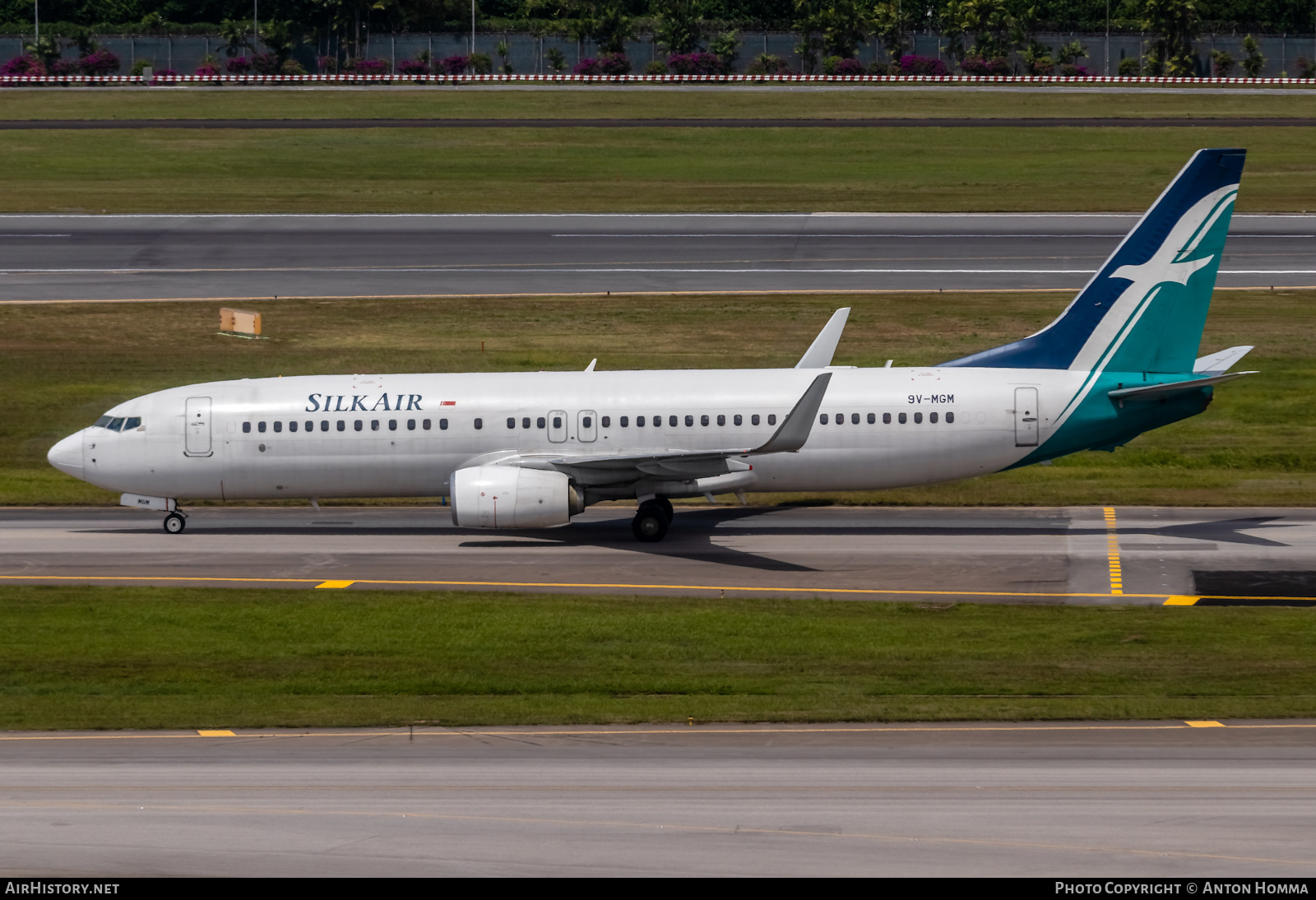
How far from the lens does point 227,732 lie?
973 inches

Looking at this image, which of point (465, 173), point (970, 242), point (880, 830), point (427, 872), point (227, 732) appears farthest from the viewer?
point (465, 173)

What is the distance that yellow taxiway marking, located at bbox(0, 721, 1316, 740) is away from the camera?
959 inches

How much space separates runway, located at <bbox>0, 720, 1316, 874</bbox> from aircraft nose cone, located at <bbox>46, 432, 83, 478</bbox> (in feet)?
53.2

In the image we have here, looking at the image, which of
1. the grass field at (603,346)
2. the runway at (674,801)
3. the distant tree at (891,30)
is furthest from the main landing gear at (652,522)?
the distant tree at (891,30)

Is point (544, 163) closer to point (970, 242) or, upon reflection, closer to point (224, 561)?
point (970, 242)

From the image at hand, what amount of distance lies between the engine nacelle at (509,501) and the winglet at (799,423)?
492 cm

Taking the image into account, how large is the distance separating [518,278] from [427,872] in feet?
162

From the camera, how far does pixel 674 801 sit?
2119 centimetres

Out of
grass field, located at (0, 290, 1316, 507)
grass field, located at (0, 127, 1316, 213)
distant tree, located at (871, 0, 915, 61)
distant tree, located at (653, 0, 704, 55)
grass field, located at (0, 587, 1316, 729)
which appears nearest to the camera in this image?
grass field, located at (0, 587, 1316, 729)

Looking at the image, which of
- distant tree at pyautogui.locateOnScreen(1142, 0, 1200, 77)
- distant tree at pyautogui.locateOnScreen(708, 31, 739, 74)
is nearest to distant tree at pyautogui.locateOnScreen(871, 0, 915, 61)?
distant tree at pyautogui.locateOnScreen(708, 31, 739, 74)

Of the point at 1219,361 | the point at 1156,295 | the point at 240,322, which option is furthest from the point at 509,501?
the point at 240,322

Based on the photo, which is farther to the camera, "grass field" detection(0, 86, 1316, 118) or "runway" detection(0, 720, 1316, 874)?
"grass field" detection(0, 86, 1316, 118)

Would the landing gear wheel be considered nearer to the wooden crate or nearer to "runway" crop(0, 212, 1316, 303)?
the wooden crate

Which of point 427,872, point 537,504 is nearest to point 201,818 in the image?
point 427,872
